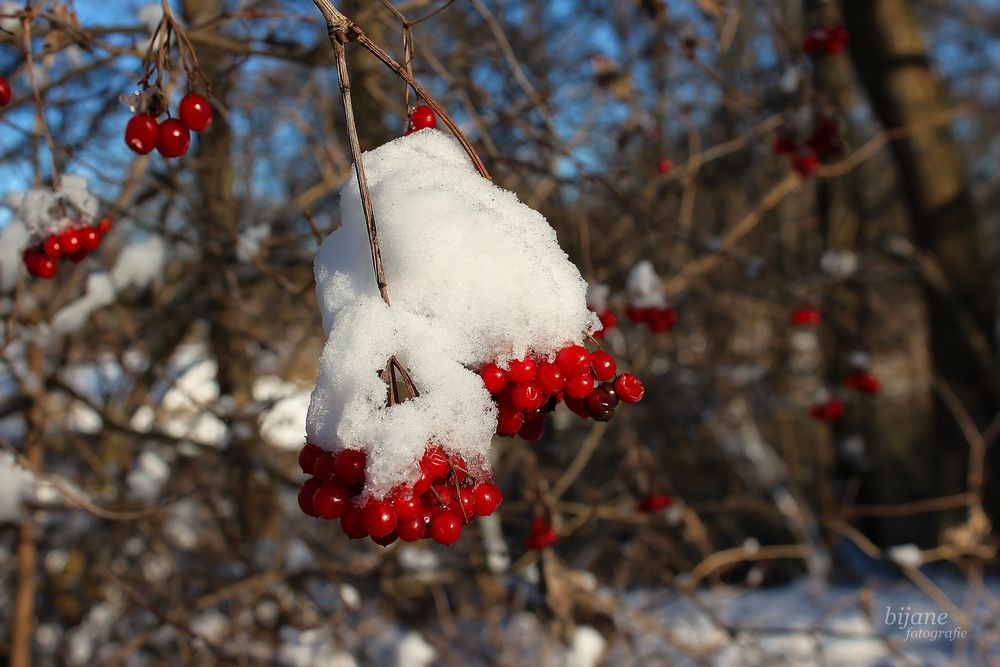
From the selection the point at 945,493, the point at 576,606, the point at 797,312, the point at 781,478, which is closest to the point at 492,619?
the point at 576,606


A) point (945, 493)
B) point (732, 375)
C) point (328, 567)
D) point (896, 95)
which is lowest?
point (328, 567)

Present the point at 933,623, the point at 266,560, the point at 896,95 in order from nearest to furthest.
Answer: the point at 266,560 < the point at 933,623 < the point at 896,95

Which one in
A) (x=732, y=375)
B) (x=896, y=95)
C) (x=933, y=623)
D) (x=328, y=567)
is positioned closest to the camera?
(x=328, y=567)

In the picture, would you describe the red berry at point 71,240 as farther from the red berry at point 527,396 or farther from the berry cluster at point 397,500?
the red berry at point 527,396

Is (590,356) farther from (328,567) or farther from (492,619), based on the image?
(492,619)

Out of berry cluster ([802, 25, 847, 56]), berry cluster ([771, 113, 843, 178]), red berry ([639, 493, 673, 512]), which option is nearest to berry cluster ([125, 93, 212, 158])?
red berry ([639, 493, 673, 512])

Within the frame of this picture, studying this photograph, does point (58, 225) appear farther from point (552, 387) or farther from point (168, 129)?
point (552, 387)
